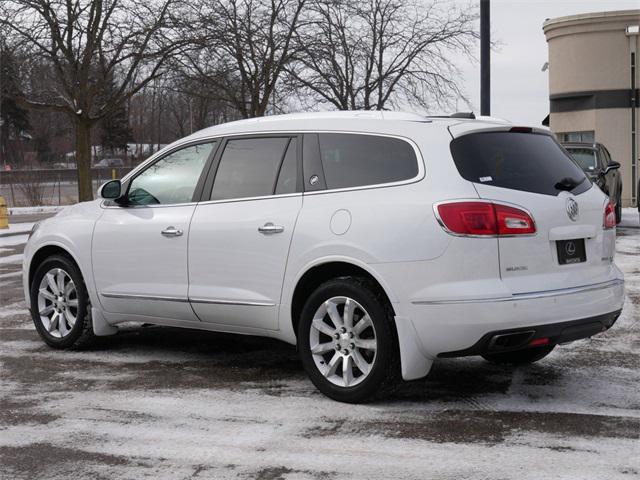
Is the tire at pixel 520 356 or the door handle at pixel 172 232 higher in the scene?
the door handle at pixel 172 232

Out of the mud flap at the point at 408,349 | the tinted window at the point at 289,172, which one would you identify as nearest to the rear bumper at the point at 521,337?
the mud flap at the point at 408,349

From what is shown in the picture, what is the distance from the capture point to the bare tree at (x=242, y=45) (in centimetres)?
2473

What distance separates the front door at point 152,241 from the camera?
6828mm

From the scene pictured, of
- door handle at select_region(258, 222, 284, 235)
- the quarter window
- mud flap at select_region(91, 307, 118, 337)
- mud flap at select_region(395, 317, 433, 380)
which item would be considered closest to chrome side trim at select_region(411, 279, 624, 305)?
mud flap at select_region(395, 317, 433, 380)

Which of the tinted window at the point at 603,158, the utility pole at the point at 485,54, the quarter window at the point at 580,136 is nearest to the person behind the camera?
the utility pole at the point at 485,54

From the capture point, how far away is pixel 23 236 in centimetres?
2150

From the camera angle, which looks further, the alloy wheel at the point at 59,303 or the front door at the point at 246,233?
the alloy wheel at the point at 59,303

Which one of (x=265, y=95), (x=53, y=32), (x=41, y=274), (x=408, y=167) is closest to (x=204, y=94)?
(x=265, y=95)

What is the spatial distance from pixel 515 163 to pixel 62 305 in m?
3.96

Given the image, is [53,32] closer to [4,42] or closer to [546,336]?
[4,42]

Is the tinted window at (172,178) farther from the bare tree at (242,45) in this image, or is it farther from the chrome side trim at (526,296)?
the bare tree at (242,45)

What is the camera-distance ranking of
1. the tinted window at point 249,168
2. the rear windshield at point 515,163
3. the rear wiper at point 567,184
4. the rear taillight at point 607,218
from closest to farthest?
the rear windshield at point 515,163
the rear wiper at point 567,184
the rear taillight at point 607,218
the tinted window at point 249,168

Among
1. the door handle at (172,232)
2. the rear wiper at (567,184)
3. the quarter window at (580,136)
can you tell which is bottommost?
the door handle at (172,232)

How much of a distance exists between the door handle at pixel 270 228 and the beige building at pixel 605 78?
26.5 meters
